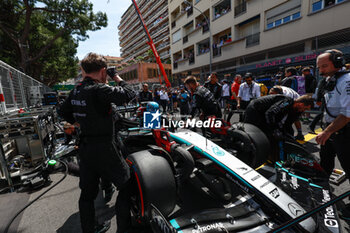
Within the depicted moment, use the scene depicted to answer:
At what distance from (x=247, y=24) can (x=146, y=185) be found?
17.3 meters

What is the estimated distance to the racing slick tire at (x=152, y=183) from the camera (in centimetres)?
146

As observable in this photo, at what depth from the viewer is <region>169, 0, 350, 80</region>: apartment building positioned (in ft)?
33.2

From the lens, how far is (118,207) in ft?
4.96

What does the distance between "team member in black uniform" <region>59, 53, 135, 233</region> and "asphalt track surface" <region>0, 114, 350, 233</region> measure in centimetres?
51

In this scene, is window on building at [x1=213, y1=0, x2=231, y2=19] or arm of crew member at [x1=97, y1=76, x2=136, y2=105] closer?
arm of crew member at [x1=97, y1=76, x2=136, y2=105]

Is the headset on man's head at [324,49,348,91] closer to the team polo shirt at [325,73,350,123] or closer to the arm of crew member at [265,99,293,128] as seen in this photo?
the team polo shirt at [325,73,350,123]

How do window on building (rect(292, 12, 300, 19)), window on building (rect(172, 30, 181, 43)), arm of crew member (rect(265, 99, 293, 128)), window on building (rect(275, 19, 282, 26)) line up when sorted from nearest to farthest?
arm of crew member (rect(265, 99, 293, 128)) < window on building (rect(292, 12, 300, 19)) < window on building (rect(275, 19, 282, 26)) < window on building (rect(172, 30, 181, 43))

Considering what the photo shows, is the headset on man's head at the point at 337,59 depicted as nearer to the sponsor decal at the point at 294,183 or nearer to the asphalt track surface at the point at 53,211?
the sponsor decal at the point at 294,183

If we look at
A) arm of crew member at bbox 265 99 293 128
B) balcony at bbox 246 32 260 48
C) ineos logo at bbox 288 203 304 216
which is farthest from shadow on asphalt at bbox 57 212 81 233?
balcony at bbox 246 32 260 48

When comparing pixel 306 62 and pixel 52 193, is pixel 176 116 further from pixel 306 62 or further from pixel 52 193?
pixel 306 62

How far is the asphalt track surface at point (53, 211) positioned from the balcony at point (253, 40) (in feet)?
47.0

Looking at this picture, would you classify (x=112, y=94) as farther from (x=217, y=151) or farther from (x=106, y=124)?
(x=217, y=151)

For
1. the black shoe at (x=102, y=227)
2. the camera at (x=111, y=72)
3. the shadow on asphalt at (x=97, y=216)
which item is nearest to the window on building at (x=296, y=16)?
the camera at (x=111, y=72)

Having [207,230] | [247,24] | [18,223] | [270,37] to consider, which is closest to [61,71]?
[247,24]
